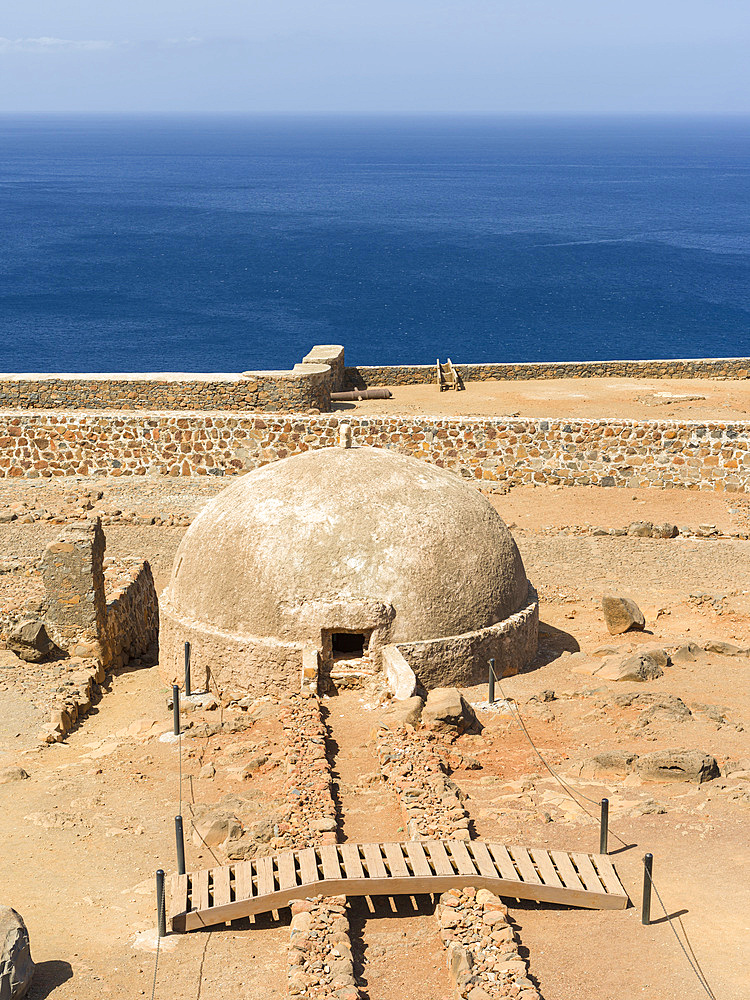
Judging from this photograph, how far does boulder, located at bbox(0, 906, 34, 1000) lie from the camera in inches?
284

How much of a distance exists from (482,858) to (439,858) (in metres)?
0.32

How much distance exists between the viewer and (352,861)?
849cm

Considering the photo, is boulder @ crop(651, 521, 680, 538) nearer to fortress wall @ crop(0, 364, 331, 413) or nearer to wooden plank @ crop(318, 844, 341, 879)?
fortress wall @ crop(0, 364, 331, 413)

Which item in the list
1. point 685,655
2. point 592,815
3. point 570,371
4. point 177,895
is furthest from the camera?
point 570,371

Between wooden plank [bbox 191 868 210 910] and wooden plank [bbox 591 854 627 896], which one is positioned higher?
wooden plank [bbox 591 854 627 896]

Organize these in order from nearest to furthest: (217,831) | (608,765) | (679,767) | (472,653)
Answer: (217,831) → (679,767) → (608,765) → (472,653)

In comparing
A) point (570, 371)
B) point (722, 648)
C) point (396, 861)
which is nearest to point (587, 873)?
→ point (396, 861)

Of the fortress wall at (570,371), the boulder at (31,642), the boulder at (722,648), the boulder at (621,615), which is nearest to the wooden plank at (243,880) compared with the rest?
Answer: the boulder at (31,642)

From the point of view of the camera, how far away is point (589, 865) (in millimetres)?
8680

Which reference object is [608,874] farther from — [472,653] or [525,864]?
[472,653]

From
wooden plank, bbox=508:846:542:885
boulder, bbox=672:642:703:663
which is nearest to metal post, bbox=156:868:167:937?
wooden plank, bbox=508:846:542:885

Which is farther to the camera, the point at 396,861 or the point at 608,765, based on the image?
the point at 608,765

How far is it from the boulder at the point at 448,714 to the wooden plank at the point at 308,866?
2.61 m

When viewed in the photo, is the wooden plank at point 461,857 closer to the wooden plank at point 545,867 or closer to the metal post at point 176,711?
the wooden plank at point 545,867
